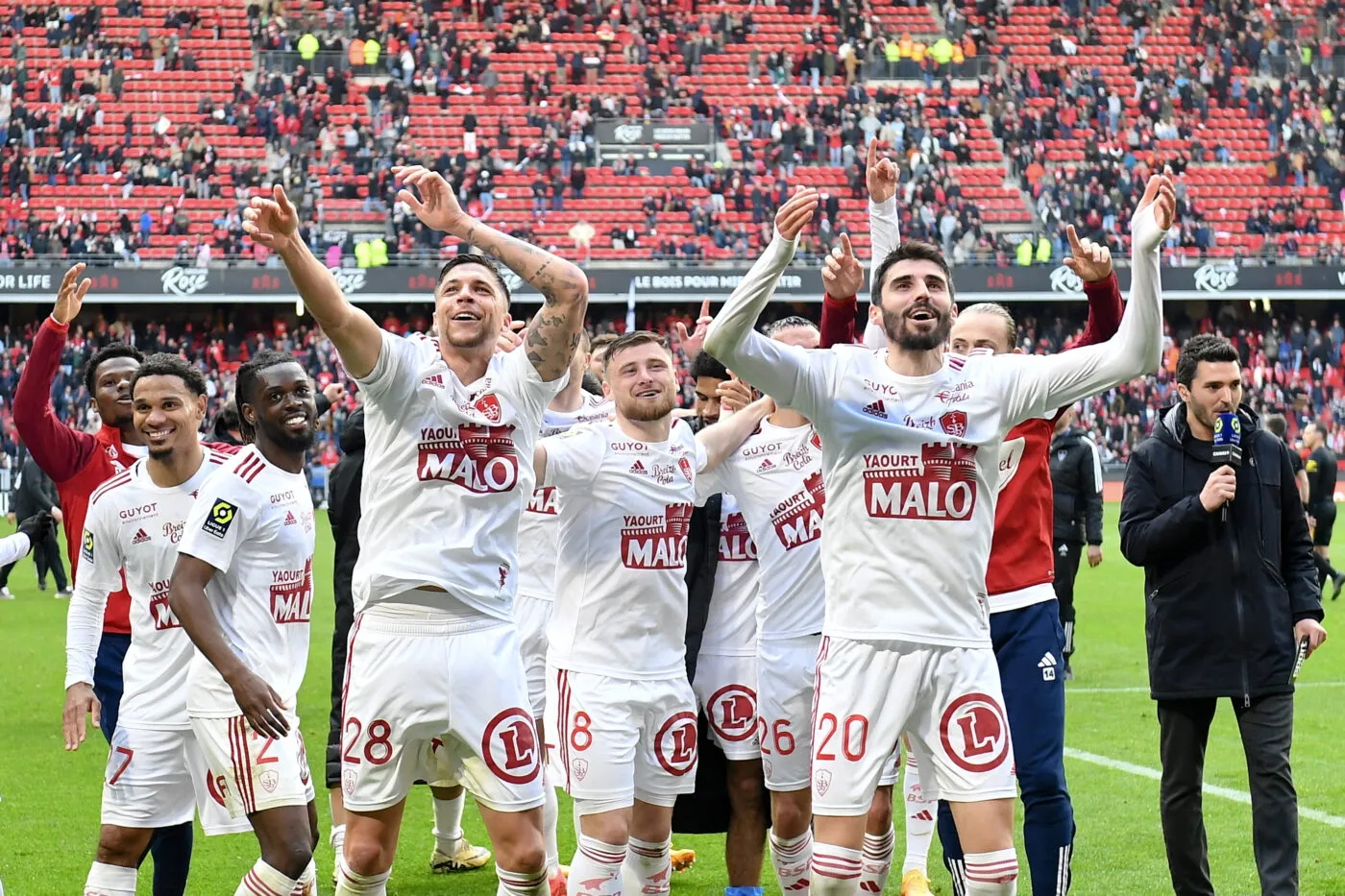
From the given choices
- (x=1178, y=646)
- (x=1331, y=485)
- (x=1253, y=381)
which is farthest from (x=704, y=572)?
(x=1253, y=381)

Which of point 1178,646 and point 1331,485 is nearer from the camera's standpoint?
point 1178,646

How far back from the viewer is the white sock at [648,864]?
20.6 feet

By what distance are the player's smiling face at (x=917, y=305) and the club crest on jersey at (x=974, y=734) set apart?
3.87 feet

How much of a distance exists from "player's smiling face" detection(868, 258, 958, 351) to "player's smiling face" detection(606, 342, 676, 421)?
3.76ft

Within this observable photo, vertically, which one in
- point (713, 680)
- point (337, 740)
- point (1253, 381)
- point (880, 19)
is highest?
point (880, 19)

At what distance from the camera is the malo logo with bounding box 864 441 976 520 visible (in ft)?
17.4

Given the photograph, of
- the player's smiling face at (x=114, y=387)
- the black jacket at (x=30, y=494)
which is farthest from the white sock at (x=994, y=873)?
the black jacket at (x=30, y=494)

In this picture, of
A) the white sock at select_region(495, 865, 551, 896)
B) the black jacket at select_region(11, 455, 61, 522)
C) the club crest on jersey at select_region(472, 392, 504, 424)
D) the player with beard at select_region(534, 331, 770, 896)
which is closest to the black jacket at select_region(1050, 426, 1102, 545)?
the player with beard at select_region(534, 331, 770, 896)

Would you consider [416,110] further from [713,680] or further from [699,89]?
[713,680]

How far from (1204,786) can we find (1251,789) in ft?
10.1

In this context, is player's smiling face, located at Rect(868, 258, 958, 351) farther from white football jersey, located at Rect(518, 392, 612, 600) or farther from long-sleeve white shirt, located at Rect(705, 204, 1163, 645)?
white football jersey, located at Rect(518, 392, 612, 600)

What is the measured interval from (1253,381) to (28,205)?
2901 centimetres

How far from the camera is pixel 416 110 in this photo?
42.5 meters

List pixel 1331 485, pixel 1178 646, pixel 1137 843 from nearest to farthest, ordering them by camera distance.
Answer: pixel 1178 646 → pixel 1137 843 → pixel 1331 485
